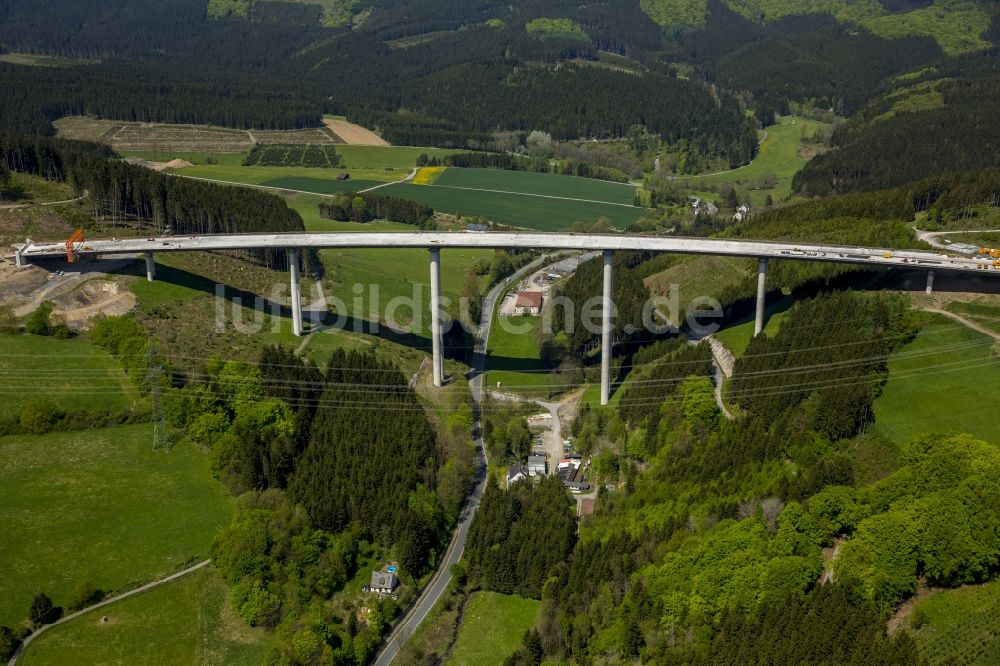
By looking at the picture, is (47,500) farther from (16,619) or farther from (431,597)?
(431,597)

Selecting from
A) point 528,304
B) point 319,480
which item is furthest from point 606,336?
point 319,480

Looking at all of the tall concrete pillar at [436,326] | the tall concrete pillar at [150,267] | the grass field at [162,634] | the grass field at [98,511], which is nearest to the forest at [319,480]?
the grass field at [162,634]

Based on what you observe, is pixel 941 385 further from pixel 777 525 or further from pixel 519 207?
pixel 519 207

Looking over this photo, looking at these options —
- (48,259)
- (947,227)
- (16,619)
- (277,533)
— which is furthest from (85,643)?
(947,227)

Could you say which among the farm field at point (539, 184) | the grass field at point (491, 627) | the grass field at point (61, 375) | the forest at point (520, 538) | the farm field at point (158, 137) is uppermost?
the farm field at point (158, 137)

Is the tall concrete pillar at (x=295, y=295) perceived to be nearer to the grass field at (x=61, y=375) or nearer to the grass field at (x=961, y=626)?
the grass field at (x=61, y=375)

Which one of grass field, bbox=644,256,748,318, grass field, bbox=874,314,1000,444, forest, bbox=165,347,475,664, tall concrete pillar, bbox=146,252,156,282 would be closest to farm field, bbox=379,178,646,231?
grass field, bbox=644,256,748,318
